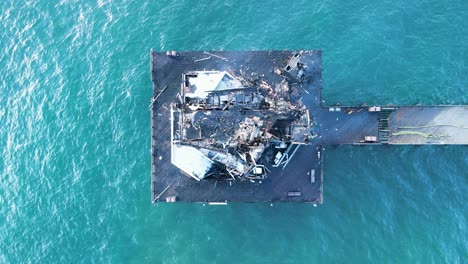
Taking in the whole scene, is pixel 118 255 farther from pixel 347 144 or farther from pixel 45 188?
pixel 347 144

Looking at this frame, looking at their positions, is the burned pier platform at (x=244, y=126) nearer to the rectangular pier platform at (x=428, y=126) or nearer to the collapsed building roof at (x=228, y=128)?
the collapsed building roof at (x=228, y=128)

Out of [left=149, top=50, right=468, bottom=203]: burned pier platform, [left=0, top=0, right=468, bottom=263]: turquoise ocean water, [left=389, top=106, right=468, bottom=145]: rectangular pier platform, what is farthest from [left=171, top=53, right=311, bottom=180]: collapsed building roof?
[left=389, top=106, right=468, bottom=145]: rectangular pier platform

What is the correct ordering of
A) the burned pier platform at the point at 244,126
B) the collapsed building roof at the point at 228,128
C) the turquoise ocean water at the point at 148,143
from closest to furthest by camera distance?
1. the collapsed building roof at the point at 228,128
2. the burned pier platform at the point at 244,126
3. the turquoise ocean water at the point at 148,143

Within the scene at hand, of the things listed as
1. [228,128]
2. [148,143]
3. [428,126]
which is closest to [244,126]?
[228,128]

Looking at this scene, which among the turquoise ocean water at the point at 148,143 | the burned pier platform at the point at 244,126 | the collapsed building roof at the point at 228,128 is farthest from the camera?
the turquoise ocean water at the point at 148,143

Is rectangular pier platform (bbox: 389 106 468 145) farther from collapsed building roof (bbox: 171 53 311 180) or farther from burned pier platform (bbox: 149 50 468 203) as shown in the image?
collapsed building roof (bbox: 171 53 311 180)

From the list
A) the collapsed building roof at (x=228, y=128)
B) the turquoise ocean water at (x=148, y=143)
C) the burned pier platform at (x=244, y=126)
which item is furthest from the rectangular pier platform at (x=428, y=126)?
the collapsed building roof at (x=228, y=128)

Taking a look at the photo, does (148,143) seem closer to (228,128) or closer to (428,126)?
(228,128)

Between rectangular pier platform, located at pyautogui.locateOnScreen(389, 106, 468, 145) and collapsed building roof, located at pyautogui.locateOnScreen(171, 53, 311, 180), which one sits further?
rectangular pier platform, located at pyautogui.locateOnScreen(389, 106, 468, 145)

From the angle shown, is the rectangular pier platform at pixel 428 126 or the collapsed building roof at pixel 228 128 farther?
the rectangular pier platform at pixel 428 126
